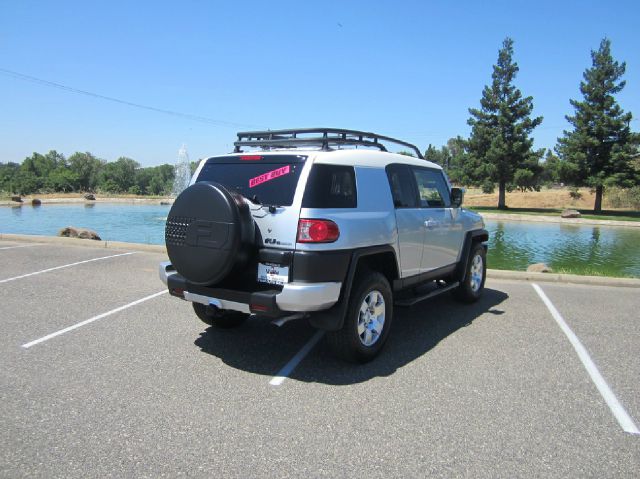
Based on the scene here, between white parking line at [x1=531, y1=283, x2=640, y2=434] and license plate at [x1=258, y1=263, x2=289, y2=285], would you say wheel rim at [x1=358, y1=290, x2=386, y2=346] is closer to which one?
license plate at [x1=258, y1=263, x2=289, y2=285]

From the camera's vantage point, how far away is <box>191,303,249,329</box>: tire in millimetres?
5332

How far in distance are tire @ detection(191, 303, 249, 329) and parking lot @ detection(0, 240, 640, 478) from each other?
12cm

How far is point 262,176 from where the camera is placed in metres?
4.38

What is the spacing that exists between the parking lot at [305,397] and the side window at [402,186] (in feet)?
5.16

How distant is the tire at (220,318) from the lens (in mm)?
5332

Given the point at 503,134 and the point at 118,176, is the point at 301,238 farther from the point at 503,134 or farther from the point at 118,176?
the point at 118,176

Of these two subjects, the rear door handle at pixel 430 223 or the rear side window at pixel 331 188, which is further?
the rear door handle at pixel 430 223

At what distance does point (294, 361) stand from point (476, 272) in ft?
12.2

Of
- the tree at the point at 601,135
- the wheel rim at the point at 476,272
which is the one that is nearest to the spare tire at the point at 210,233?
the wheel rim at the point at 476,272

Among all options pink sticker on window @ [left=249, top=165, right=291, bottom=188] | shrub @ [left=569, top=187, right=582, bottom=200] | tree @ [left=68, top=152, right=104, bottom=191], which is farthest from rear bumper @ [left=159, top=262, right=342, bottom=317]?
tree @ [left=68, top=152, right=104, bottom=191]

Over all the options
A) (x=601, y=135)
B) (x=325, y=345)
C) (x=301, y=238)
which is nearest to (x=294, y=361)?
(x=325, y=345)

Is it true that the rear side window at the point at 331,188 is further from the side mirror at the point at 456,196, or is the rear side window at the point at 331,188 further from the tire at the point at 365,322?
the side mirror at the point at 456,196

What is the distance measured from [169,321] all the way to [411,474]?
396 centimetres

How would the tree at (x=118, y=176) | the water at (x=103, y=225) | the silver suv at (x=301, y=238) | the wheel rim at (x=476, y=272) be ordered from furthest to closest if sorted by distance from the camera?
the tree at (x=118, y=176) < the water at (x=103, y=225) < the wheel rim at (x=476, y=272) < the silver suv at (x=301, y=238)
